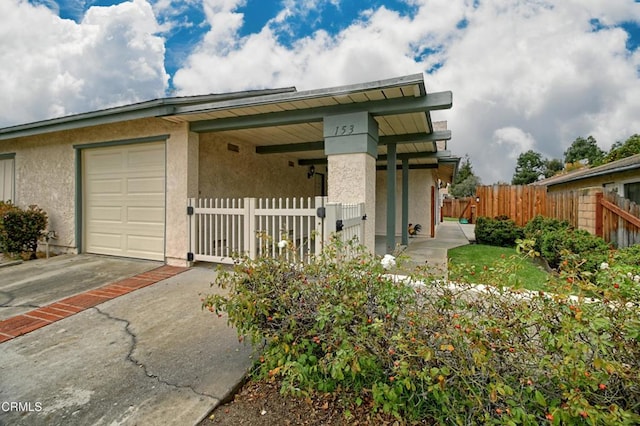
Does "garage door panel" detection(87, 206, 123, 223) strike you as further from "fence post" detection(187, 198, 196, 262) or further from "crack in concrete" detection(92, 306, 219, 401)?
"crack in concrete" detection(92, 306, 219, 401)

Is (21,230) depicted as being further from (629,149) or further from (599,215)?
(629,149)

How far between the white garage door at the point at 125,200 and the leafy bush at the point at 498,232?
966 cm

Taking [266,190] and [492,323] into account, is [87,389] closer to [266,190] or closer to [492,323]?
[492,323]

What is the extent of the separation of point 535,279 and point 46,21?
12.8 m

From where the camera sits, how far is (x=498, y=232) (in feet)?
33.4

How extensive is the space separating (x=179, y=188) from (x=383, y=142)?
463 centimetres

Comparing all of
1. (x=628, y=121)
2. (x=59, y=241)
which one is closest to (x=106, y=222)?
(x=59, y=241)

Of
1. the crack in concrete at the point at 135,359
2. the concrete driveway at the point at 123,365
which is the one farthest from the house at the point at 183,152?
the concrete driveway at the point at 123,365

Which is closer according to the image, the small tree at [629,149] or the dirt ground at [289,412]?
the dirt ground at [289,412]

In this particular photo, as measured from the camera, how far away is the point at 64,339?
329 cm

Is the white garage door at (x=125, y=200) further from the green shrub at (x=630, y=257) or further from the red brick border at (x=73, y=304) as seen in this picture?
the green shrub at (x=630, y=257)

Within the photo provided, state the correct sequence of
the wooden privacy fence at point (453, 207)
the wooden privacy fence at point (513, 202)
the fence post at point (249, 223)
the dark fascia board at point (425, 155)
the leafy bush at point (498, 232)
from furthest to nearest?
1. the wooden privacy fence at point (453, 207)
2. the wooden privacy fence at point (513, 202)
3. the leafy bush at point (498, 232)
4. the dark fascia board at point (425, 155)
5. the fence post at point (249, 223)

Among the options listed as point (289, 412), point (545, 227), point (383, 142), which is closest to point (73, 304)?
point (289, 412)

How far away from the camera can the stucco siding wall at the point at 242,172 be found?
22.8ft
